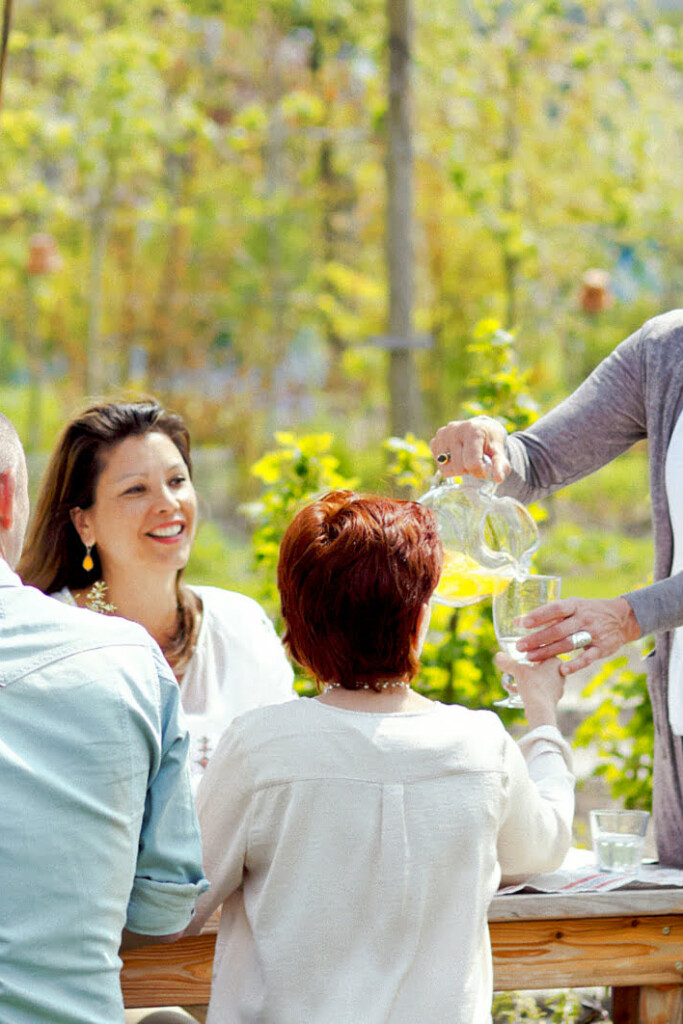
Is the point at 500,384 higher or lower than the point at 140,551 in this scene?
higher

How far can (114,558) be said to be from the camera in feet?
8.47

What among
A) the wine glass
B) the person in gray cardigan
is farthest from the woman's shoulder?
the wine glass

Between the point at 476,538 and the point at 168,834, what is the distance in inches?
30.0

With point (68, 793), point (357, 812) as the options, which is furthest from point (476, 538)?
point (68, 793)

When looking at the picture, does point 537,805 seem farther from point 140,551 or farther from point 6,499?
point 140,551

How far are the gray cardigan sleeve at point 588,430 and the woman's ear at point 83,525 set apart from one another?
2.94 feet

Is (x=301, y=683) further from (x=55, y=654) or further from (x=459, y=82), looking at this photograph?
(x=459, y=82)

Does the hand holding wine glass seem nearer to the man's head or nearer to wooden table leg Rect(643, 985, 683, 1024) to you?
wooden table leg Rect(643, 985, 683, 1024)

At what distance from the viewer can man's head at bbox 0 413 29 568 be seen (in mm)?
1416

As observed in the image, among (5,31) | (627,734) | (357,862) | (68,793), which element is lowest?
(627,734)

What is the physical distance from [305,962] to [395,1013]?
0.12 m

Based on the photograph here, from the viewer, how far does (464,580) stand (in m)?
2.00

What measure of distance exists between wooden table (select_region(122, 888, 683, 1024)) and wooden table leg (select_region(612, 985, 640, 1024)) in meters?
0.07

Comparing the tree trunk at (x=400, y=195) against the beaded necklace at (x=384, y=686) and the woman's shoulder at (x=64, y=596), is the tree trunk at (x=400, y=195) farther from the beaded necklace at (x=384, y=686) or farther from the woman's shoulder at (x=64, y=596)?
the beaded necklace at (x=384, y=686)
